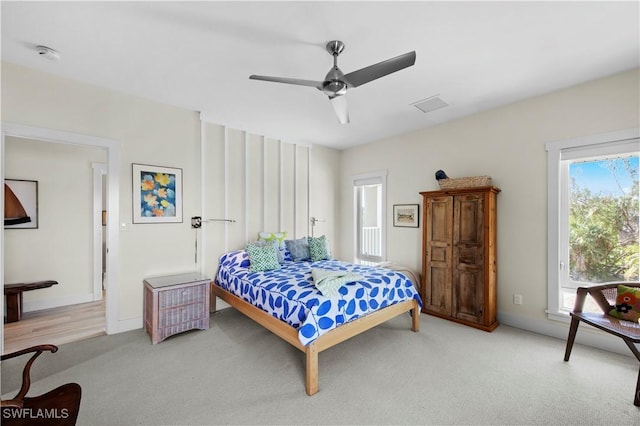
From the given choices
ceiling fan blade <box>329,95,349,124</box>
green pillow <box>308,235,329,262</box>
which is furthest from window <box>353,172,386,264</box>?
ceiling fan blade <box>329,95,349,124</box>

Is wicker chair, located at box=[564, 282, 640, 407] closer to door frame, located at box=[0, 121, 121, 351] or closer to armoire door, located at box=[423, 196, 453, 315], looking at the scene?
armoire door, located at box=[423, 196, 453, 315]

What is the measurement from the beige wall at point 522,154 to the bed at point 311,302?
4.46 feet

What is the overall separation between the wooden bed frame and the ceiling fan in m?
2.01

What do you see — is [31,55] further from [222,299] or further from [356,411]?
[356,411]

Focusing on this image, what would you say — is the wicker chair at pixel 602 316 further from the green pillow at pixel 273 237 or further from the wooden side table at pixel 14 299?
the wooden side table at pixel 14 299

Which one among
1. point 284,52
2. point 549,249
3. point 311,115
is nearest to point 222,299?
point 311,115

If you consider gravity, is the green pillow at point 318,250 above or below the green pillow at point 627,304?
above

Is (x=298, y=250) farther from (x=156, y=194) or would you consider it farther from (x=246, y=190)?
(x=156, y=194)

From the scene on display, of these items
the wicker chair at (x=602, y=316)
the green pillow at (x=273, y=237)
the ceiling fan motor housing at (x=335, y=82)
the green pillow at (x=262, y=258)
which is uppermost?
the ceiling fan motor housing at (x=335, y=82)

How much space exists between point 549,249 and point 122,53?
4835 mm

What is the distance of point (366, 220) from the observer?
553 centimetres

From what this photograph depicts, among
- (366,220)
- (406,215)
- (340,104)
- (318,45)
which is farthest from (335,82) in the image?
(366,220)

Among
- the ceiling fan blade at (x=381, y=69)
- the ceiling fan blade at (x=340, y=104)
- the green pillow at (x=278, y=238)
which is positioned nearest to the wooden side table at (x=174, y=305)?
the green pillow at (x=278, y=238)

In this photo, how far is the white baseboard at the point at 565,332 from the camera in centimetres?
267
